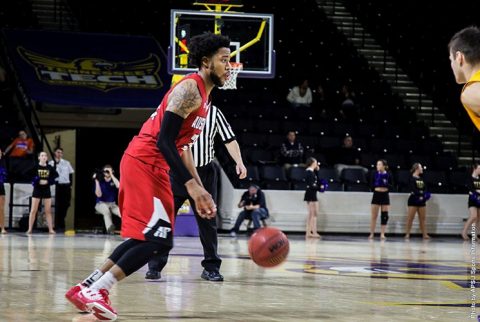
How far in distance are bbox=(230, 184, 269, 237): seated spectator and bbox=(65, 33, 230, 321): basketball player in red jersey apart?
547 inches

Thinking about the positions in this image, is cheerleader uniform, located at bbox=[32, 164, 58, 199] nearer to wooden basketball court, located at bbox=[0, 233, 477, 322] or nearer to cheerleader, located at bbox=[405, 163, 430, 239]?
wooden basketball court, located at bbox=[0, 233, 477, 322]

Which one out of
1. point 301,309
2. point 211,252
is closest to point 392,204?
point 211,252

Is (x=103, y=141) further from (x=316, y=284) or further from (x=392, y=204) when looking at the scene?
(x=316, y=284)

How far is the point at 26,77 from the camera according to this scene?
2222cm

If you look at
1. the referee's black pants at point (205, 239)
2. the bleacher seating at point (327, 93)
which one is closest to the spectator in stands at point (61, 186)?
the bleacher seating at point (327, 93)

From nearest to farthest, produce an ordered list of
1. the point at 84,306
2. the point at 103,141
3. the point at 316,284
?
1. the point at 84,306
2. the point at 316,284
3. the point at 103,141

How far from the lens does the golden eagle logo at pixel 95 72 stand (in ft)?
74.2

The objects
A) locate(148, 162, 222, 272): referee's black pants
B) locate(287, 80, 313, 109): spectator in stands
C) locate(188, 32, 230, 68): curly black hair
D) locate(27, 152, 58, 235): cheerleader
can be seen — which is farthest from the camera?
locate(287, 80, 313, 109): spectator in stands

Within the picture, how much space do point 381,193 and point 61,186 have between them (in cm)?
714

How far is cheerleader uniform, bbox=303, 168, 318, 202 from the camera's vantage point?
66.6 feet

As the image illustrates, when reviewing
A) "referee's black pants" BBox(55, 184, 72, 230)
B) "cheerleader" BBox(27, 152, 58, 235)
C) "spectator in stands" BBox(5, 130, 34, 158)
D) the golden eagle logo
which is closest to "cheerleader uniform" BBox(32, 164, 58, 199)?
"cheerleader" BBox(27, 152, 58, 235)

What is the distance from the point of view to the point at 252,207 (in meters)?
20.1

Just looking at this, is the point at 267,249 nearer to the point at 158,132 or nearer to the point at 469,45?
the point at 158,132

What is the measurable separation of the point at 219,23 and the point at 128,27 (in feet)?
35.6
